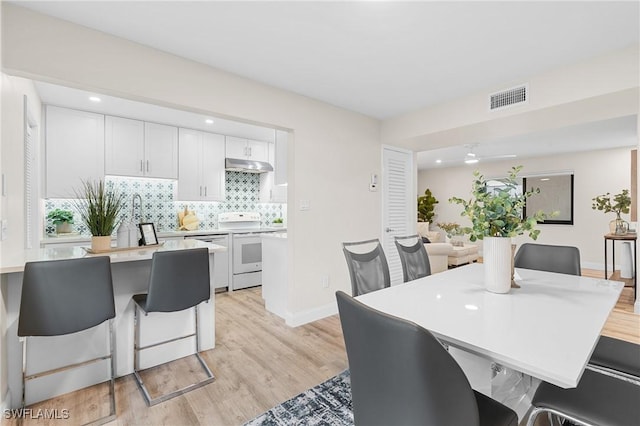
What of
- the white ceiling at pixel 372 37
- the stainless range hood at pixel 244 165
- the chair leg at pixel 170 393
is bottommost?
the chair leg at pixel 170 393

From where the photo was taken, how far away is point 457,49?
232 cm

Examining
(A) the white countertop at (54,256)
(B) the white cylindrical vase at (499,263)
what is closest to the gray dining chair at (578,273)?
(B) the white cylindrical vase at (499,263)

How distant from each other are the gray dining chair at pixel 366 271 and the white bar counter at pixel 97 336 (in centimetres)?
116

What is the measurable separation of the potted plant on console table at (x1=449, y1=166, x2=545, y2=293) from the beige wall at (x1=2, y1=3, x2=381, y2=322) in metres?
1.86

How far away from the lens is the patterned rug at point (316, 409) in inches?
68.2

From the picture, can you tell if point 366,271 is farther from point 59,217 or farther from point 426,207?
point 426,207

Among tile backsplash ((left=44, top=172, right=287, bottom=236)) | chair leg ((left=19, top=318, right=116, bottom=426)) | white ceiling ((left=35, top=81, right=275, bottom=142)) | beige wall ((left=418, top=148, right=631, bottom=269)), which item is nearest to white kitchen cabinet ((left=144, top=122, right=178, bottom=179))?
white ceiling ((left=35, top=81, right=275, bottom=142))

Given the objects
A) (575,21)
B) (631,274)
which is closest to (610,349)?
(575,21)

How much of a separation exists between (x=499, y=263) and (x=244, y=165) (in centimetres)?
401

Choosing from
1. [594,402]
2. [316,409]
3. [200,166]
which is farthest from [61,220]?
[594,402]

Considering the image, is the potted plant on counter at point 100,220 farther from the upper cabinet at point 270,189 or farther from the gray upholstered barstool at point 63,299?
the upper cabinet at point 270,189

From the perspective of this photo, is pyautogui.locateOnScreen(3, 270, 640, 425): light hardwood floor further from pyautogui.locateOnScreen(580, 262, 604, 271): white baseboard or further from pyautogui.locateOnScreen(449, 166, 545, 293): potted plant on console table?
pyautogui.locateOnScreen(580, 262, 604, 271): white baseboard

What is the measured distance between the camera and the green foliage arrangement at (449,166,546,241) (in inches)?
64.0

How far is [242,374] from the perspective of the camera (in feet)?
7.37
